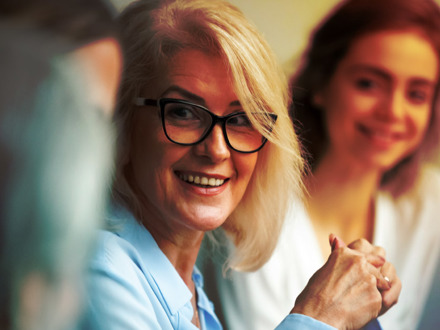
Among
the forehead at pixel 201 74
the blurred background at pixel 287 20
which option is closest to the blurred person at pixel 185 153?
the forehead at pixel 201 74

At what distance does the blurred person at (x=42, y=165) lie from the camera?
44cm

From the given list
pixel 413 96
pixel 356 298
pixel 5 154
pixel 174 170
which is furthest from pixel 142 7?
pixel 413 96

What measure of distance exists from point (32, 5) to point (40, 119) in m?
0.11

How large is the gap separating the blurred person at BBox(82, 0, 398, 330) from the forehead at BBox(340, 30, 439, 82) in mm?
394

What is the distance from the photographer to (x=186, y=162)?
0.69m

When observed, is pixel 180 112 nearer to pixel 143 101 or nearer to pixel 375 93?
pixel 143 101

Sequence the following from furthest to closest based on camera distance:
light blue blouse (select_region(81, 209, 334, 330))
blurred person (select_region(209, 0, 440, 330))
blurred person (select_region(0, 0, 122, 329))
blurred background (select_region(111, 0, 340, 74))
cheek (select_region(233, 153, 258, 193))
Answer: blurred person (select_region(209, 0, 440, 330)) → blurred background (select_region(111, 0, 340, 74)) → cheek (select_region(233, 153, 258, 193)) → light blue blouse (select_region(81, 209, 334, 330)) → blurred person (select_region(0, 0, 122, 329))

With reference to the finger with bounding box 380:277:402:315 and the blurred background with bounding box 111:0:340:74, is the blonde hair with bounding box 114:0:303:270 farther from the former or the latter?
the finger with bounding box 380:277:402:315

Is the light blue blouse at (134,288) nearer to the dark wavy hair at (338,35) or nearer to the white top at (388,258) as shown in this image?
the white top at (388,258)

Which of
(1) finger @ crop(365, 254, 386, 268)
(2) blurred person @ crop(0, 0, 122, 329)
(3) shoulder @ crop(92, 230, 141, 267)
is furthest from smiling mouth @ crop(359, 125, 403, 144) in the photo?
(2) blurred person @ crop(0, 0, 122, 329)

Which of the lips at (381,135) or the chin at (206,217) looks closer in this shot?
the chin at (206,217)

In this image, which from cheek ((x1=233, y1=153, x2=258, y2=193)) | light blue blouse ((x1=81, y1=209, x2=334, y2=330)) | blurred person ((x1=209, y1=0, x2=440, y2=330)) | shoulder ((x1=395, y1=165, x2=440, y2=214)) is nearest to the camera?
light blue blouse ((x1=81, y1=209, x2=334, y2=330))

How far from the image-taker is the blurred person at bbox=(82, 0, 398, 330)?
0.66 meters

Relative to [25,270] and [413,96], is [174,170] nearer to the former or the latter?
[25,270]
